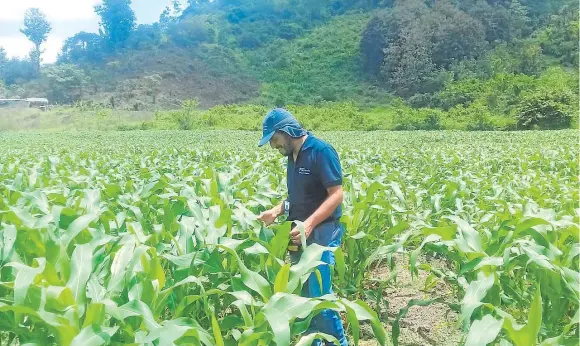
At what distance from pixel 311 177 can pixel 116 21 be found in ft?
277

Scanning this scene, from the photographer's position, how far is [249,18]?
83.8 metres

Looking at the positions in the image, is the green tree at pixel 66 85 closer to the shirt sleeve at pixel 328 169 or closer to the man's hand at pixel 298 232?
the shirt sleeve at pixel 328 169

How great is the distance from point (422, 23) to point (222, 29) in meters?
35.1

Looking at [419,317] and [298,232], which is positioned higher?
[298,232]

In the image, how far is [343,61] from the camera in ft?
205

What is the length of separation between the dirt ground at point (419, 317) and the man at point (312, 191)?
0.71 metres

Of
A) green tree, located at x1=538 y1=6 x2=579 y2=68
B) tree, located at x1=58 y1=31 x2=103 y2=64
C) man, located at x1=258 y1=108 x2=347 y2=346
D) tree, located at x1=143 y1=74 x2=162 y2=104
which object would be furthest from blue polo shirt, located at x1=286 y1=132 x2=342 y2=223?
tree, located at x1=58 y1=31 x2=103 y2=64

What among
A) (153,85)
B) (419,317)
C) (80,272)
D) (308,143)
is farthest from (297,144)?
(153,85)

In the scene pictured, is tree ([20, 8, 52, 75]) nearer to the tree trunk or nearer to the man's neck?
the tree trunk

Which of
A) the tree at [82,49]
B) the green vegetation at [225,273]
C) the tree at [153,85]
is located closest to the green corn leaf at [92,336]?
the green vegetation at [225,273]

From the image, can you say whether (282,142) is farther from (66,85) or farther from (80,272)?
(66,85)

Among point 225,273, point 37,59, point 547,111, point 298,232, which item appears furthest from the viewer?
point 37,59

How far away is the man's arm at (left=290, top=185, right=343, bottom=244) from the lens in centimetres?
300

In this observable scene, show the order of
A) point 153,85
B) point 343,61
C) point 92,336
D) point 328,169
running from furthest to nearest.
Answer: point 343,61
point 153,85
point 328,169
point 92,336
